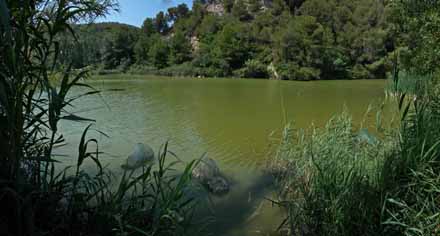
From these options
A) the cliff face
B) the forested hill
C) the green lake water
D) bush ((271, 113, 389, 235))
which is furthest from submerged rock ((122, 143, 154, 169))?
the cliff face

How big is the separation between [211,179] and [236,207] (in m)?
0.65

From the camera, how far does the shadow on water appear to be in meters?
2.88

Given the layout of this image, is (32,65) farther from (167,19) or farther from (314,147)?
(167,19)

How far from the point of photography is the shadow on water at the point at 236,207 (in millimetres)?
2881

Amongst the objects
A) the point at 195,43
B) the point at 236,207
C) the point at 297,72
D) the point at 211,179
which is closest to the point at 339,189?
the point at 236,207

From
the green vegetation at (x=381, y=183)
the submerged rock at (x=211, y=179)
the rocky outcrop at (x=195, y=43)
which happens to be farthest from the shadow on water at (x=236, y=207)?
the rocky outcrop at (x=195, y=43)

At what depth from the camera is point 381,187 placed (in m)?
2.12

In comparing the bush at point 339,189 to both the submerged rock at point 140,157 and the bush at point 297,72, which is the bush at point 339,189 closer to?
the submerged rock at point 140,157

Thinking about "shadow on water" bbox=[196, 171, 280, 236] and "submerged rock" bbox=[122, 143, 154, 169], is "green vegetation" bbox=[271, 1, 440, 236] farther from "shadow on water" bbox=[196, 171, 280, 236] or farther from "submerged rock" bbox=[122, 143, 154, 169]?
"submerged rock" bbox=[122, 143, 154, 169]

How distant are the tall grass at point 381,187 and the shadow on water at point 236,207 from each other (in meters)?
0.63

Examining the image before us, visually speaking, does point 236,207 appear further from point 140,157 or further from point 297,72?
→ point 297,72

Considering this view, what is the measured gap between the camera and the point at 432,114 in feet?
7.79

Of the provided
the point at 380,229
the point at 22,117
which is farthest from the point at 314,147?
the point at 22,117

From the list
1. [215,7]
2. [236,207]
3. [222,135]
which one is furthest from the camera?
[215,7]
